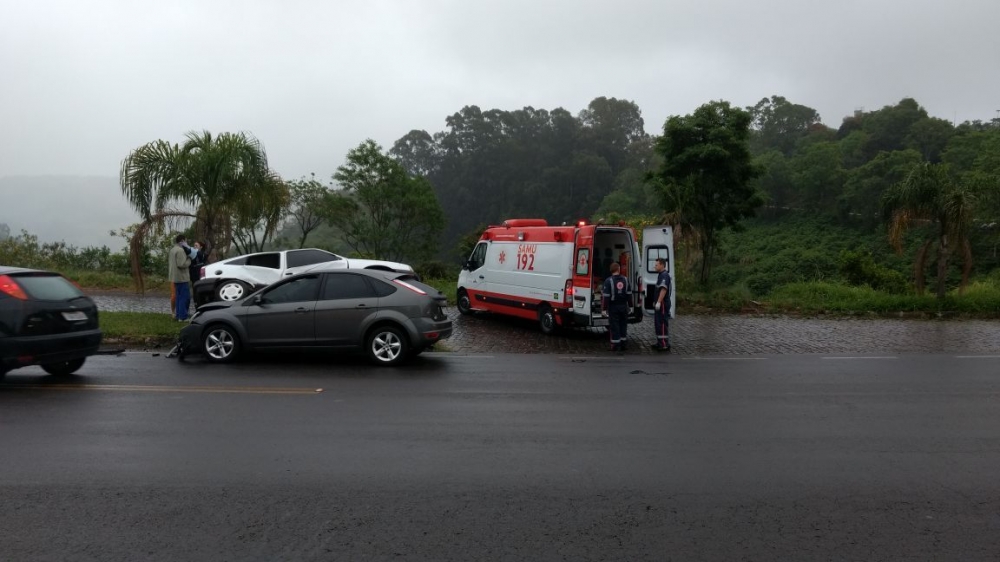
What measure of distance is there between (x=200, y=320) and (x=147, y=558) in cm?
788

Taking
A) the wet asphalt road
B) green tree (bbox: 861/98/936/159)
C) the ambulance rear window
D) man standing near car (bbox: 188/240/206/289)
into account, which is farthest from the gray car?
green tree (bbox: 861/98/936/159)

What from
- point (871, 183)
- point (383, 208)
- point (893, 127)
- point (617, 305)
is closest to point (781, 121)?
point (893, 127)

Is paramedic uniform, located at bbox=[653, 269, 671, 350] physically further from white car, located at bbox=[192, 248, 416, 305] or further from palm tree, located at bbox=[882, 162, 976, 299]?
palm tree, located at bbox=[882, 162, 976, 299]

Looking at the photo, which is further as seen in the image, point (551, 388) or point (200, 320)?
point (200, 320)

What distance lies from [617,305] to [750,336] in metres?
3.92

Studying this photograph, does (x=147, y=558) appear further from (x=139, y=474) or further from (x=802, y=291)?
(x=802, y=291)

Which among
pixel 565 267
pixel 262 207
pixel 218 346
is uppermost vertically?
pixel 262 207

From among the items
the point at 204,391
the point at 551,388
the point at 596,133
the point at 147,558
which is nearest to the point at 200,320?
the point at 204,391

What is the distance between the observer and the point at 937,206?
780 inches

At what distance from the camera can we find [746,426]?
791cm

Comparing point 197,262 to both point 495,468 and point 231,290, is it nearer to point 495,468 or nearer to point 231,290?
point 231,290

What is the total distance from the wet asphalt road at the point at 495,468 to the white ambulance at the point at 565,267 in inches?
164

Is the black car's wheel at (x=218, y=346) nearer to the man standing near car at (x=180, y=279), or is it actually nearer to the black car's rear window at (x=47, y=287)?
the black car's rear window at (x=47, y=287)

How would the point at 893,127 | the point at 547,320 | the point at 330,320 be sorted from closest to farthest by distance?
the point at 330,320
the point at 547,320
the point at 893,127
